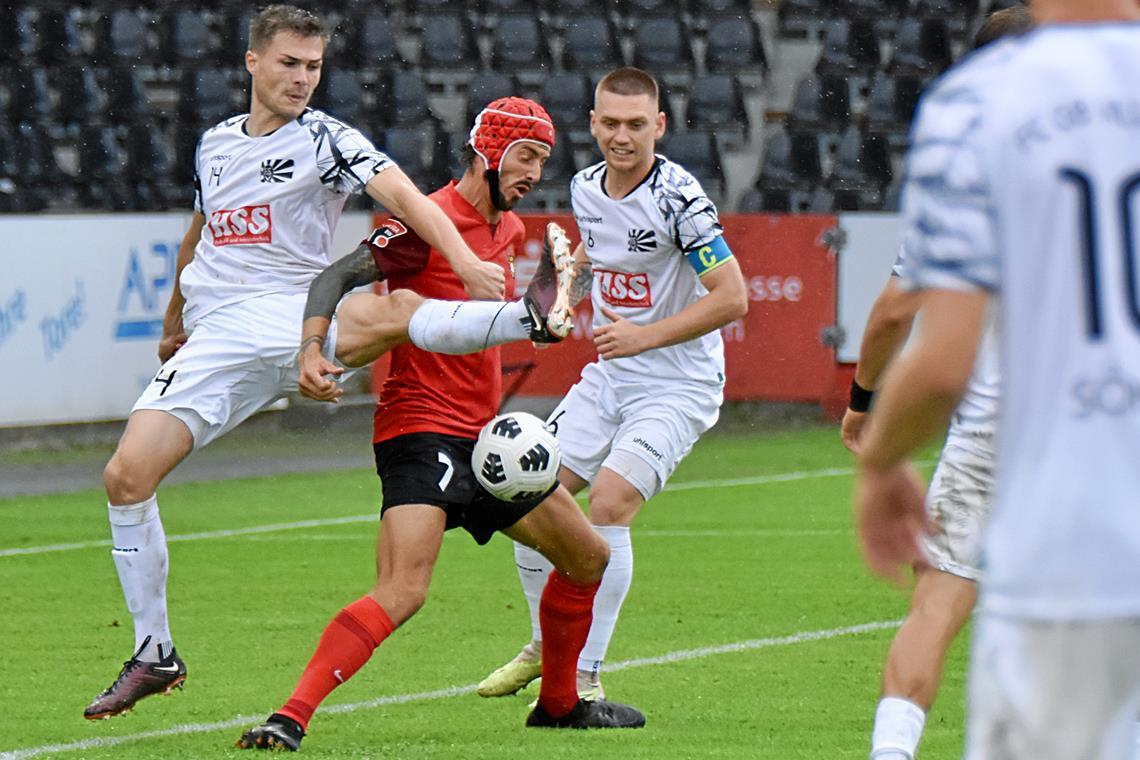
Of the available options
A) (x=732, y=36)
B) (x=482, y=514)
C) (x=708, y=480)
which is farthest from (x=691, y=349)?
(x=732, y=36)

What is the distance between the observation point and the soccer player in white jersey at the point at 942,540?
4352mm

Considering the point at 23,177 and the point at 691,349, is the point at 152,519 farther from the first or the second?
the point at 23,177

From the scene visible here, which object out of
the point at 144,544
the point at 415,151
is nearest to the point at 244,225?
the point at 144,544

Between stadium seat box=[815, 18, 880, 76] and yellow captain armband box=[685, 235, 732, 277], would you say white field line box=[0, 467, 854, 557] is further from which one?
stadium seat box=[815, 18, 880, 76]

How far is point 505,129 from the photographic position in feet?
18.6

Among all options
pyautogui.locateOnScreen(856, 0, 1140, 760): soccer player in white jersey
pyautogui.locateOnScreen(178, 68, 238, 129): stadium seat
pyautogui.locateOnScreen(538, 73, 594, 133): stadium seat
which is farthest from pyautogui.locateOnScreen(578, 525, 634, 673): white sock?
pyautogui.locateOnScreen(538, 73, 594, 133): stadium seat

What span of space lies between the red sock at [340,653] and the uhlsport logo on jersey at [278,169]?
5.21ft

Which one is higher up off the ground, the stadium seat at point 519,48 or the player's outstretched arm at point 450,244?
the stadium seat at point 519,48

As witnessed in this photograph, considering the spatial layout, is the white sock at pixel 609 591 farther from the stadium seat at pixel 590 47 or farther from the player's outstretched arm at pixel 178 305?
the stadium seat at pixel 590 47

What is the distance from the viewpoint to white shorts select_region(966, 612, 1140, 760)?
7.79 feet

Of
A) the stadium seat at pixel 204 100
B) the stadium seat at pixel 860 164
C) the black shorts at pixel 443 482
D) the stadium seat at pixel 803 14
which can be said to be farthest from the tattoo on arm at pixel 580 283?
the stadium seat at pixel 803 14

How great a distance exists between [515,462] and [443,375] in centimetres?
40

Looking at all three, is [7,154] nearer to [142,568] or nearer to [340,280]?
[142,568]

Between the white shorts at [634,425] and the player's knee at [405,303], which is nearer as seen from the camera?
the player's knee at [405,303]
